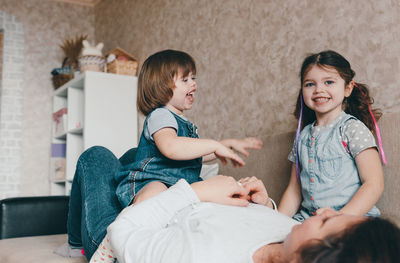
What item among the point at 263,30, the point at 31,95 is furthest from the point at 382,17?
the point at 31,95

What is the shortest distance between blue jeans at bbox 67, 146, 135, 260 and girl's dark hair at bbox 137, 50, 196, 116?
245 mm

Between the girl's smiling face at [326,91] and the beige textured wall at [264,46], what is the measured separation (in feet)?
0.75

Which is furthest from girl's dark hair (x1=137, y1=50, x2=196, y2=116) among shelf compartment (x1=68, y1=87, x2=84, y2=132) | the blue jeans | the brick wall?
the brick wall

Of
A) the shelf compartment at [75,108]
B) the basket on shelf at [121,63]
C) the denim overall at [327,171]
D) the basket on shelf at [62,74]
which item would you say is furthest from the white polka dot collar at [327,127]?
the basket on shelf at [62,74]

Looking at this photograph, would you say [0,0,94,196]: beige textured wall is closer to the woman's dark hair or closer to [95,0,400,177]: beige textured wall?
[95,0,400,177]: beige textured wall

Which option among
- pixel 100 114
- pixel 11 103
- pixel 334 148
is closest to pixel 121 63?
pixel 100 114

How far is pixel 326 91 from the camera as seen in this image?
1396mm

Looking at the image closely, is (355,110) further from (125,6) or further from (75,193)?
(125,6)

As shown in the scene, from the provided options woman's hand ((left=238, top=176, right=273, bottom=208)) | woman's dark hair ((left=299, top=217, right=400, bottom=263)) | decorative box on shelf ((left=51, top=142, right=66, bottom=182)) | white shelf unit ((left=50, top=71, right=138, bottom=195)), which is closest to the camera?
woman's dark hair ((left=299, top=217, right=400, bottom=263))

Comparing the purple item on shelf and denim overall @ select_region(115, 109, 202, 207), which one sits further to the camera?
the purple item on shelf

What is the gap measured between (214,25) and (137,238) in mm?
1994

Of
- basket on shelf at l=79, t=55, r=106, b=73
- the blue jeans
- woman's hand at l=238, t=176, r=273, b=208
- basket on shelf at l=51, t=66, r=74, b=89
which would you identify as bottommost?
the blue jeans

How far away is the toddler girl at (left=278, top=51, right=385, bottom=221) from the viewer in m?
1.26

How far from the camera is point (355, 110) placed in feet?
4.79
